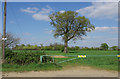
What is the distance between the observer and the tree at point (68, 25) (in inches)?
1293

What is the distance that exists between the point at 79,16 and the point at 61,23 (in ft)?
17.0

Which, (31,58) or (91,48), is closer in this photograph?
(31,58)

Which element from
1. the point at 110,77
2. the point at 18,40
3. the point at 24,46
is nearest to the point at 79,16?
the point at 18,40

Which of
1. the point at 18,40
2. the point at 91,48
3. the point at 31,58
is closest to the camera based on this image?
the point at 31,58

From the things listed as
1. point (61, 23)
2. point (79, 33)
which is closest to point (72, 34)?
point (79, 33)

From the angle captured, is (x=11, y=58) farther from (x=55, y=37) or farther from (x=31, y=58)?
(x=55, y=37)

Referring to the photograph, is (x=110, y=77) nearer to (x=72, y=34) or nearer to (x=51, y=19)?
(x=72, y=34)

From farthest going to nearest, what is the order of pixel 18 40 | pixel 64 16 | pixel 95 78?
pixel 18 40 < pixel 64 16 < pixel 95 78

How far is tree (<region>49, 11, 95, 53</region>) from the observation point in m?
32.8

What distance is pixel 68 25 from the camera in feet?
109

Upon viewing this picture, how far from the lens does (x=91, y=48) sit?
5350 cm

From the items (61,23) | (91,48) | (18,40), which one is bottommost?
(91,48)

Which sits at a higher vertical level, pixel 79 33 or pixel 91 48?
pixel 79 33

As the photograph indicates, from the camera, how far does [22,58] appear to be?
10.8 m
